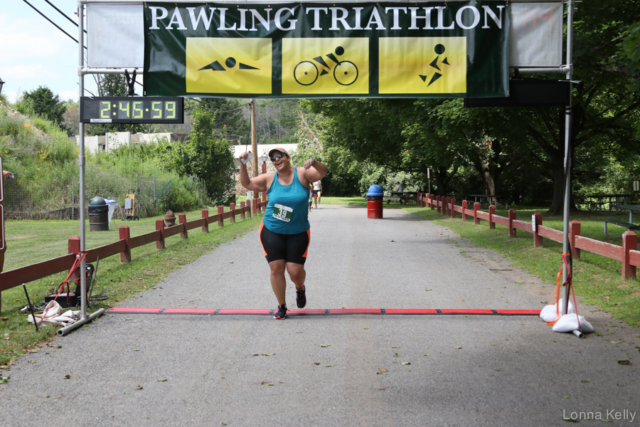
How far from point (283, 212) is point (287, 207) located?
0.24ft

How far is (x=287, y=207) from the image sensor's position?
6.89m

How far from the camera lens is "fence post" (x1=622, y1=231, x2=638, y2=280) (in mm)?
8811

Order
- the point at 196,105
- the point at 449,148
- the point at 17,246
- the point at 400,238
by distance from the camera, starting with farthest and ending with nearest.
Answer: the point at 196,105, the point at 449,148, the point at 400,238, the point at 17,246

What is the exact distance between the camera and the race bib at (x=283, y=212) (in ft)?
22.6

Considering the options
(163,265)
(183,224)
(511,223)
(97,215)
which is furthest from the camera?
(97,215)

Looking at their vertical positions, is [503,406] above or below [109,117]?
below

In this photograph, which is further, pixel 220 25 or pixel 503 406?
pixel 220 25

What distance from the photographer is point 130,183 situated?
88.0 ft

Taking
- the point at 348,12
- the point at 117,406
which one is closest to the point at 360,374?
the point at 117,406

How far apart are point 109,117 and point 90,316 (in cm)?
242

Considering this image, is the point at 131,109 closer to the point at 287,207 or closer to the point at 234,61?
the point at 234,61

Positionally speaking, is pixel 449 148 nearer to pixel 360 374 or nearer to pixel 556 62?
pixel 556 62

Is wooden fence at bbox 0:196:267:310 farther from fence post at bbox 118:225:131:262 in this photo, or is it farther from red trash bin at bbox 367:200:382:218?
red trash bin at bbox 367:200:382:218

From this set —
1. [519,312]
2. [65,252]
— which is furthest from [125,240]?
[519,312]
